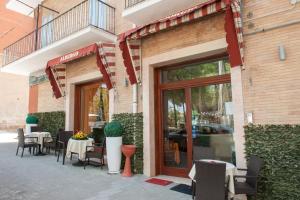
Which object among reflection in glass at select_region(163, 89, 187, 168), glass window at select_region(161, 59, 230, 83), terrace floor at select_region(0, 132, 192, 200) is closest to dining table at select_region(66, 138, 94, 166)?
terrace floor at select_region(0, 132, 192, 200)

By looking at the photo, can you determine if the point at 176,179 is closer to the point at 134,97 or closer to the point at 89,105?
the point at 134,97

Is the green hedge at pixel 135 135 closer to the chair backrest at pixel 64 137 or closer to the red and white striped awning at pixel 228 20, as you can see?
the red and white striped awning at pixel 228 20

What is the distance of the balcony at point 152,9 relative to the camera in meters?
6.27

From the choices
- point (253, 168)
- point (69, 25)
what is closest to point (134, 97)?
point (253, 168)

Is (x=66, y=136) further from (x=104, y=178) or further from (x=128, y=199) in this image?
(x=128, y=199)

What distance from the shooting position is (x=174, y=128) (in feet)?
23.0

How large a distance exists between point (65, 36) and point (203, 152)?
22.6 feet

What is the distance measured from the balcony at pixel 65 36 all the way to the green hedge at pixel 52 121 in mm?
2657

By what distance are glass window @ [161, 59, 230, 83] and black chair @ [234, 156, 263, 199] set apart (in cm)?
246

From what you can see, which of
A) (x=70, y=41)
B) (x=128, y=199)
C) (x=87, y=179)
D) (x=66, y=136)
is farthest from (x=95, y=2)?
(x=128, y=199)

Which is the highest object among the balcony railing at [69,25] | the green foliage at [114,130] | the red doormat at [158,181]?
the balcony railing at [69,25]

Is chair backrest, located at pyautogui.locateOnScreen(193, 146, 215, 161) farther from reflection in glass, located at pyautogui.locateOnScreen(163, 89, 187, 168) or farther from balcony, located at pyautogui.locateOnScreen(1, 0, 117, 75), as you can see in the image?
balcony, located at pyautogui.locateOnScreen(1, 0, 117, 75)

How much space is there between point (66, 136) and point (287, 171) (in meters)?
7.45

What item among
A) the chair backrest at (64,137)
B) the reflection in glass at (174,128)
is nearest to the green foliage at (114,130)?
the reflection in glass at (174,128)
